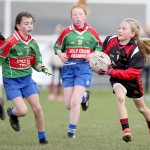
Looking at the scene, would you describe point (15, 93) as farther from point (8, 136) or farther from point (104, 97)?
point (104, 97)

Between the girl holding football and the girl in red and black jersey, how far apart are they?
3.71ft

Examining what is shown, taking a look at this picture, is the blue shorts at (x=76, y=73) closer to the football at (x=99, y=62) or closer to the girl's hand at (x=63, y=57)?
the girl's hand at (x=63, y=57)

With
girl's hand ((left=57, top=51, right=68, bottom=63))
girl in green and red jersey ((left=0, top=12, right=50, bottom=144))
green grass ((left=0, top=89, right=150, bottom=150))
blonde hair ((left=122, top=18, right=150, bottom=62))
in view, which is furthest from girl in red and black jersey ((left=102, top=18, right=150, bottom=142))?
girl's hand ((left=57, top=51, right=68, bottom=63))

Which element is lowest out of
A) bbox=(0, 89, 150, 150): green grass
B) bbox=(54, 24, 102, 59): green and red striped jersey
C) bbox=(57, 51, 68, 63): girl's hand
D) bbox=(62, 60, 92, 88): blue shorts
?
bbox=(0, 89, 150, 150): green grass

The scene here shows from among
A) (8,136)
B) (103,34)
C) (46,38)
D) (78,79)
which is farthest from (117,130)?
(103,34)

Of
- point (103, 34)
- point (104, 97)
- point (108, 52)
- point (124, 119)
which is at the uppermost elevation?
point (108, 52)

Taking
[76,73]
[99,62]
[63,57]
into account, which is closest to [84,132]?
[76,73]

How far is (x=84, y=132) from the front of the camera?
11.1 m

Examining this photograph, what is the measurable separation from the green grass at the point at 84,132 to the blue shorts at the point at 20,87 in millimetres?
698

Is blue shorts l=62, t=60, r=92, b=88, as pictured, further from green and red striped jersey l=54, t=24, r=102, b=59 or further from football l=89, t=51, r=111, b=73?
football l=89, t=51, r=111, b=73

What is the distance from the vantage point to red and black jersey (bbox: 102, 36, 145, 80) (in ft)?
30.2

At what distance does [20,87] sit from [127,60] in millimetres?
1551

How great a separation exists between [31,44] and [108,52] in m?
1.10

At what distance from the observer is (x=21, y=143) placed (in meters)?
9.50
